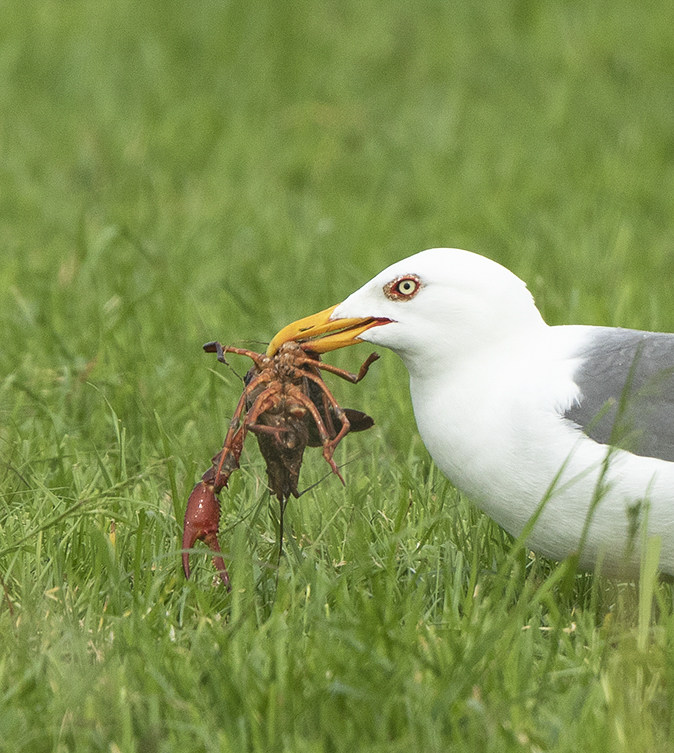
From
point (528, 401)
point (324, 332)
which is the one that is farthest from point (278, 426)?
point (528, 401)

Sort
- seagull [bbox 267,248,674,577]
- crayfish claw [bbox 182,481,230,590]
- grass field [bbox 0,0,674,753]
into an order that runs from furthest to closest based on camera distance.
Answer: crayfish claw [bbox 182,481,230,590] → seagull [bbox 267,248,674,577] → grass field [bbox 0,0,674,753]

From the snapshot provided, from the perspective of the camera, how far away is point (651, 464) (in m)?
2.89

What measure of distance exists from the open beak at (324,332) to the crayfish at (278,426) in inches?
1.0

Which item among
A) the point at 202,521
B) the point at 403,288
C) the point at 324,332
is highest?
the point at 403,288

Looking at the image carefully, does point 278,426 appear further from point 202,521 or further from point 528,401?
point 528,401

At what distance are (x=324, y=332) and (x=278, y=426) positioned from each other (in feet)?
0.98

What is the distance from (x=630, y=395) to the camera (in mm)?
3002

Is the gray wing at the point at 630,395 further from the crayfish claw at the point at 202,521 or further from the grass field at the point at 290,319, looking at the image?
the crayfish claw at the point at 202,521

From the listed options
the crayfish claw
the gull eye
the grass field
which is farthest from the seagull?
the crayfish claw

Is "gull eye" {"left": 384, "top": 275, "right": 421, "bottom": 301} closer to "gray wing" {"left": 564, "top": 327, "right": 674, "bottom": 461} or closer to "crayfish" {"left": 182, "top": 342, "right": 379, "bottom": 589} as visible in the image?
"crayfish" {"left": 182, "top": 342, "right": 379, "bottom": 589}

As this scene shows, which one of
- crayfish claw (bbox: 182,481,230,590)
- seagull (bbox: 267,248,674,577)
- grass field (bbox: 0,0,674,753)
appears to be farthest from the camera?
crayfish claw (bbox: 182,481,230,590)

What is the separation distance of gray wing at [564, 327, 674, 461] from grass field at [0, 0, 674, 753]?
379 millimetres

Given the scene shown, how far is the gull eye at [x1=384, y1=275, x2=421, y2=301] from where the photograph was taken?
310 centimetres

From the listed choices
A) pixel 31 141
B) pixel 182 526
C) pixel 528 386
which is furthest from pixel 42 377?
pixel 31 141
